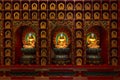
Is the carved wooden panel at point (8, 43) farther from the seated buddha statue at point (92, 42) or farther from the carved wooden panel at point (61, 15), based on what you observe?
the seated buddha statue at point (92, 42)

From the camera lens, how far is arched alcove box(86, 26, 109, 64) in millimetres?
5195

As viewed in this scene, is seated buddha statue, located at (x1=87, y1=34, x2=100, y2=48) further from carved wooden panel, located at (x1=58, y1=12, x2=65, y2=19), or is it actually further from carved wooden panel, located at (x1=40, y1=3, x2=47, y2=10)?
carved wooden panel, located at (x1=40, y1=3, x2=47, y2=10)

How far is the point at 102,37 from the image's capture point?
17.6 feet

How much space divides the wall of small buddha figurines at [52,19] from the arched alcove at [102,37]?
0.09m

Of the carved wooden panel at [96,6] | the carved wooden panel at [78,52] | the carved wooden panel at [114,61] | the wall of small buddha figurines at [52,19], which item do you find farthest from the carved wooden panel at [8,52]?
the carved wooden panel at [114,61]

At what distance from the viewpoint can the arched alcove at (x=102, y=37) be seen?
5195 millimetres

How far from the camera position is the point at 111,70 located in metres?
5.07

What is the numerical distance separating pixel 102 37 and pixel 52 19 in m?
1.09

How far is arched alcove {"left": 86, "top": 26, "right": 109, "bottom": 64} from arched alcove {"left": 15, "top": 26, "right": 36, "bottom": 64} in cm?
124

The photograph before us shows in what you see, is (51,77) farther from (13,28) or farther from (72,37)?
(13,28)

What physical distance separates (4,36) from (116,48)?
7.21 feet

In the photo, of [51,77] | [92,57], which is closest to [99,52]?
[92,57]

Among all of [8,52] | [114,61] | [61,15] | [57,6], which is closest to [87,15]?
[61,15]

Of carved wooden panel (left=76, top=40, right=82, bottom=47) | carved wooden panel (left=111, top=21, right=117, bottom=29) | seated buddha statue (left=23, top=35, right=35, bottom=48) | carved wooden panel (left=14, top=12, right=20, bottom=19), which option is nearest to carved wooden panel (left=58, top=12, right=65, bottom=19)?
carved wooden panel (left=76, top=40, right=82, bottom=47)
